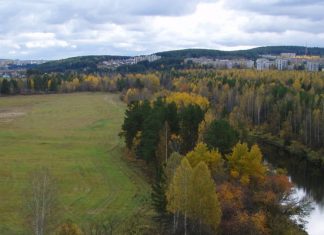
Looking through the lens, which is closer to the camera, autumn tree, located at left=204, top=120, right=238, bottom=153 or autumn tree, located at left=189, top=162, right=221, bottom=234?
autumn tree, located at left=189, top=162, right=221, bottom=234

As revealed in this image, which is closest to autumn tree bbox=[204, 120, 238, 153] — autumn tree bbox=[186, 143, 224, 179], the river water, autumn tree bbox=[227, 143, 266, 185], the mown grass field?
autumn tree bbox=[227, 143, 266, 185]

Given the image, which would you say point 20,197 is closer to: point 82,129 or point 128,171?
point 128,171

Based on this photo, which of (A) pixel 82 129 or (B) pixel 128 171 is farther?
(A) pixel 82 129

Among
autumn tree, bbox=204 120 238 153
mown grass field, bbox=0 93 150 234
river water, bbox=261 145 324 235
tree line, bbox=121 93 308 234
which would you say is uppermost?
autumn tree, bbox=204 120 238 153

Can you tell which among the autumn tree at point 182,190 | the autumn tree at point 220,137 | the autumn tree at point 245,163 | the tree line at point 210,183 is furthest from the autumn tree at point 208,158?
the autumn tree at point 182,190

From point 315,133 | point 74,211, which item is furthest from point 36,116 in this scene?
point 74,211

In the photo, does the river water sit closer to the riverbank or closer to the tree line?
the riverbank
